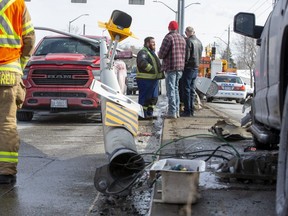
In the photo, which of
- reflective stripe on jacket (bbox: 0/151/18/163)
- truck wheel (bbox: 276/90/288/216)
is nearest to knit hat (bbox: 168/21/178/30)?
reflective stripe on jacket (bbox: 0/151/18/163)

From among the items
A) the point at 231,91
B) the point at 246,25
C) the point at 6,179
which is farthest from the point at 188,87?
the point at 231,91

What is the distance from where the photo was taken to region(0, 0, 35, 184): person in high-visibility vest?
4738 millimetres

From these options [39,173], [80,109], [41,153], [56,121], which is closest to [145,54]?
[80,109]

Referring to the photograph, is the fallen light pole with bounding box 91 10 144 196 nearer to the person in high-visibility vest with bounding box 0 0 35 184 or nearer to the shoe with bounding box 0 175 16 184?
the person in high-visibility vest with bounding box 0 0 35 184

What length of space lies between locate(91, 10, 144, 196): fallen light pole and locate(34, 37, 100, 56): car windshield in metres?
5.43

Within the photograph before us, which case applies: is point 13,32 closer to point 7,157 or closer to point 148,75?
Answer: point 7,157

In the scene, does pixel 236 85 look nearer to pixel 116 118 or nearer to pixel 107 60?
pixel 107 60

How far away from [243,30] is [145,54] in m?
5.01

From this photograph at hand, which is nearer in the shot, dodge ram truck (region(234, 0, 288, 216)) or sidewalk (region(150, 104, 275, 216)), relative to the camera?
dodge ram truck (region(234, 0, 288, 216))

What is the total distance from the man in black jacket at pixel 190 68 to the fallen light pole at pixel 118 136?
4.72 metres

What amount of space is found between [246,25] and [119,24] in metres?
1.44

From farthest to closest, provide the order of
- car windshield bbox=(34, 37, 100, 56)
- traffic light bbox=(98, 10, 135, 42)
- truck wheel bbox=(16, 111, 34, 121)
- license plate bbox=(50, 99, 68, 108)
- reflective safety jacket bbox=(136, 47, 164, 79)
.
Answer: car windshield bbox=(34, 37, 100, 56), truck wheel bbox=(16, 111, 34, 121), reflective safety jacket bbox=(136, 47, 164, 79), license plate bbox=(50, 99, 68, 108), traffic light bbox=(98, 10, 135, 42)

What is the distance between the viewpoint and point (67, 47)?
36.6ft

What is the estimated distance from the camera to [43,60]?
10.2 meters
